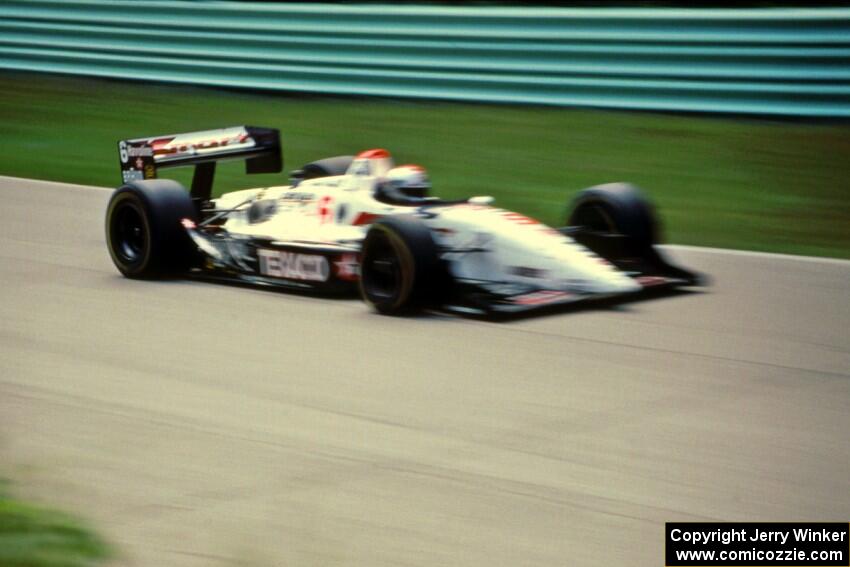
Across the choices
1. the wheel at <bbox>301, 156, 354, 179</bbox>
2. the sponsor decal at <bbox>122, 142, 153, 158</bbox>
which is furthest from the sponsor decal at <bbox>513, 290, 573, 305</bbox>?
the sponsor decal at <bbox>122, 142, 153, 158</bbox>

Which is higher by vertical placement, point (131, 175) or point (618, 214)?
point (131, 175)

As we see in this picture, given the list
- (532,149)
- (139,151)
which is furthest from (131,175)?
(532,149)

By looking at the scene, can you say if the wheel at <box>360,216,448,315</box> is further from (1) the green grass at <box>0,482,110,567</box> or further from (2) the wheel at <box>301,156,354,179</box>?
(1) the green grass at <box>0,482,110,567</box>

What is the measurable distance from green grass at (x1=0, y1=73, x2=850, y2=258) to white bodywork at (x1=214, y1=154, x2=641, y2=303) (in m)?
2.64

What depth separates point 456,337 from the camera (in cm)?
719

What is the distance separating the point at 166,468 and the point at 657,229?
4.08m

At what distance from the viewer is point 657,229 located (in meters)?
8.37

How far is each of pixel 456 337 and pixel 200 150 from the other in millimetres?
3089

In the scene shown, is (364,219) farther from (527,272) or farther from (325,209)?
(527,272)

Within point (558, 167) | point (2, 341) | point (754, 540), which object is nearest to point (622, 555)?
point (754, 540)

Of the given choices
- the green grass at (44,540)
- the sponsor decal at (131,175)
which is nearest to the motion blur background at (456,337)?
the green grass at (44,540)

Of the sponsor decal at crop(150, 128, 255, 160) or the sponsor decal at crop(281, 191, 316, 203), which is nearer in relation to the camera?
the sponsor decal at crop(281, 191, 316, 203)

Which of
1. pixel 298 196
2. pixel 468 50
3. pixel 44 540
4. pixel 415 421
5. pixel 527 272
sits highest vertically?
pixel 468 50

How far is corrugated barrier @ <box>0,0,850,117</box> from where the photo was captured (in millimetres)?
12195
